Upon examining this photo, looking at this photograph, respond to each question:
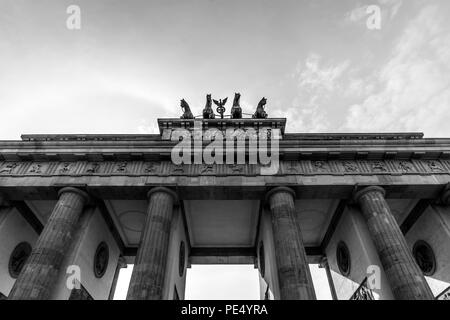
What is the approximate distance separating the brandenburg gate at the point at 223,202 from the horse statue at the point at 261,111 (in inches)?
223

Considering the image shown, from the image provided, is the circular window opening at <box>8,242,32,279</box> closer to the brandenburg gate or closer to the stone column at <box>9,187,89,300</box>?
the brandenburg gate

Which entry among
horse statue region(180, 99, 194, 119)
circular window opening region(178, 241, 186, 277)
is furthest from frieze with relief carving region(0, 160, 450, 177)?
horse statue region(180, 99, 194, 119)

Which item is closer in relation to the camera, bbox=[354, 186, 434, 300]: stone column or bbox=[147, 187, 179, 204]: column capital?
bbox=[354, 186, 434, 300]: stone column

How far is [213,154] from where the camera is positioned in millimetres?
16500

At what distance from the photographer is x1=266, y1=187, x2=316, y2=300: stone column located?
1183cm

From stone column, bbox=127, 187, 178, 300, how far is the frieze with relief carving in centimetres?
165

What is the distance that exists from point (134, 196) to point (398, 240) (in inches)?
538

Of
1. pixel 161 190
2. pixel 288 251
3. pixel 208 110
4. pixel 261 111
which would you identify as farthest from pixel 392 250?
pixel 208 110

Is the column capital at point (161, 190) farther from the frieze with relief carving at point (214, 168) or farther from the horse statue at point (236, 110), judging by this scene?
the horse statue at point (236, 110)

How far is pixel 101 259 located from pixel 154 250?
275 inches

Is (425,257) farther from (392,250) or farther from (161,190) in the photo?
(161,190)

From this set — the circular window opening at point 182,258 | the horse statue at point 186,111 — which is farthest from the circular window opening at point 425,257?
the horse statue at point 186,111
